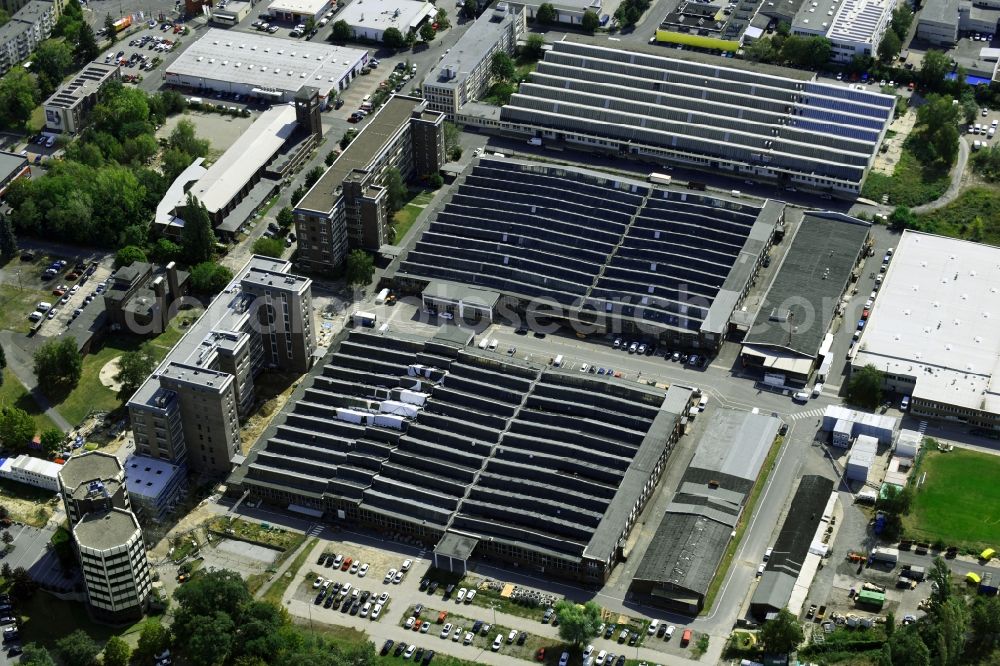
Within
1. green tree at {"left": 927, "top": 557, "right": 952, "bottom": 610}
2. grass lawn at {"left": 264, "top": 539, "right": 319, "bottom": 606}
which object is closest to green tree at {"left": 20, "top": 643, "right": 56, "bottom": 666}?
grass lawn at {"left": 264, "top": 539, "right": 319, "bottom": 606}

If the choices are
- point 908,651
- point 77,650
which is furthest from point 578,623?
point 77,650

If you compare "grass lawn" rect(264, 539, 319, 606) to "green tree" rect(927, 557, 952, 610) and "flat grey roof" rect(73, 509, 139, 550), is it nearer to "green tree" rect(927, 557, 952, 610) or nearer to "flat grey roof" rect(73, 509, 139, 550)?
"flat grey roof" rect(73, 509, 139, 550)

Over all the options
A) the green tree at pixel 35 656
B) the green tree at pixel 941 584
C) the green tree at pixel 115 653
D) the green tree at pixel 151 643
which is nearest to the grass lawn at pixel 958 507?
the green tree at pixel 941 584

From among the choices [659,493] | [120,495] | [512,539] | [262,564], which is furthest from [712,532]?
[120,495]

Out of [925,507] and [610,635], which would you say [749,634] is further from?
[925,507]

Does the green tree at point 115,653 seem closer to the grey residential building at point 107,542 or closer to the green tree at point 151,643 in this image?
the green tree at point 151,643

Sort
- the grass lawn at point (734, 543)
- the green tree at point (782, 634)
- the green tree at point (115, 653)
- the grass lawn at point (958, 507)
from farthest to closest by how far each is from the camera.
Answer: the grass lawn at point (958, 507) < the grass lawn at point (734, 543) < the green tree at point (115, 653) < the green tree at point (782, 634)
